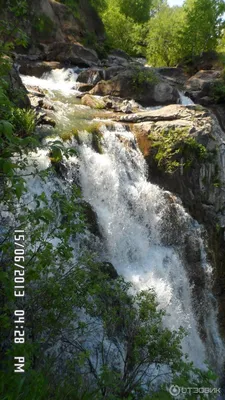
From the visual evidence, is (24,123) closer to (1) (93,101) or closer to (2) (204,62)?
(1) (93,101)

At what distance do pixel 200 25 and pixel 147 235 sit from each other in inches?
946

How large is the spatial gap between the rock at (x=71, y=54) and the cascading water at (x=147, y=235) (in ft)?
42.6

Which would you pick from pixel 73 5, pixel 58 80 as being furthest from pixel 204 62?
pixel 58 80

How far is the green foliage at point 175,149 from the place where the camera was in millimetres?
11539

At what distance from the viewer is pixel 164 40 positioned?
2795 centimetres

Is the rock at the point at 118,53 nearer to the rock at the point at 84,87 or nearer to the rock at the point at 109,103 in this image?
the rock at the point at 84,87

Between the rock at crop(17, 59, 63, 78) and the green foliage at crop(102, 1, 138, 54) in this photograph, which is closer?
the rock at crop(17, 59, 63, 78)

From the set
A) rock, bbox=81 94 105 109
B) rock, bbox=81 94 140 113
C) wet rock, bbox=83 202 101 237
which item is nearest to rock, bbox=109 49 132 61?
rock, bbox=81 94 140 113

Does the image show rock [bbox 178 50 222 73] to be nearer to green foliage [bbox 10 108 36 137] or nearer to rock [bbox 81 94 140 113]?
rock [bbox 81 94 140 113]

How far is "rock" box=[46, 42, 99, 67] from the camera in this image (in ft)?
73.6

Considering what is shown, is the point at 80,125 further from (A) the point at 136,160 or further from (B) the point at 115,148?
(A) the point at 136,160

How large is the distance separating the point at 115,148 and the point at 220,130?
804 centimetres

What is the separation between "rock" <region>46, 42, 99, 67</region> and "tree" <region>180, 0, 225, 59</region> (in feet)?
27.4
